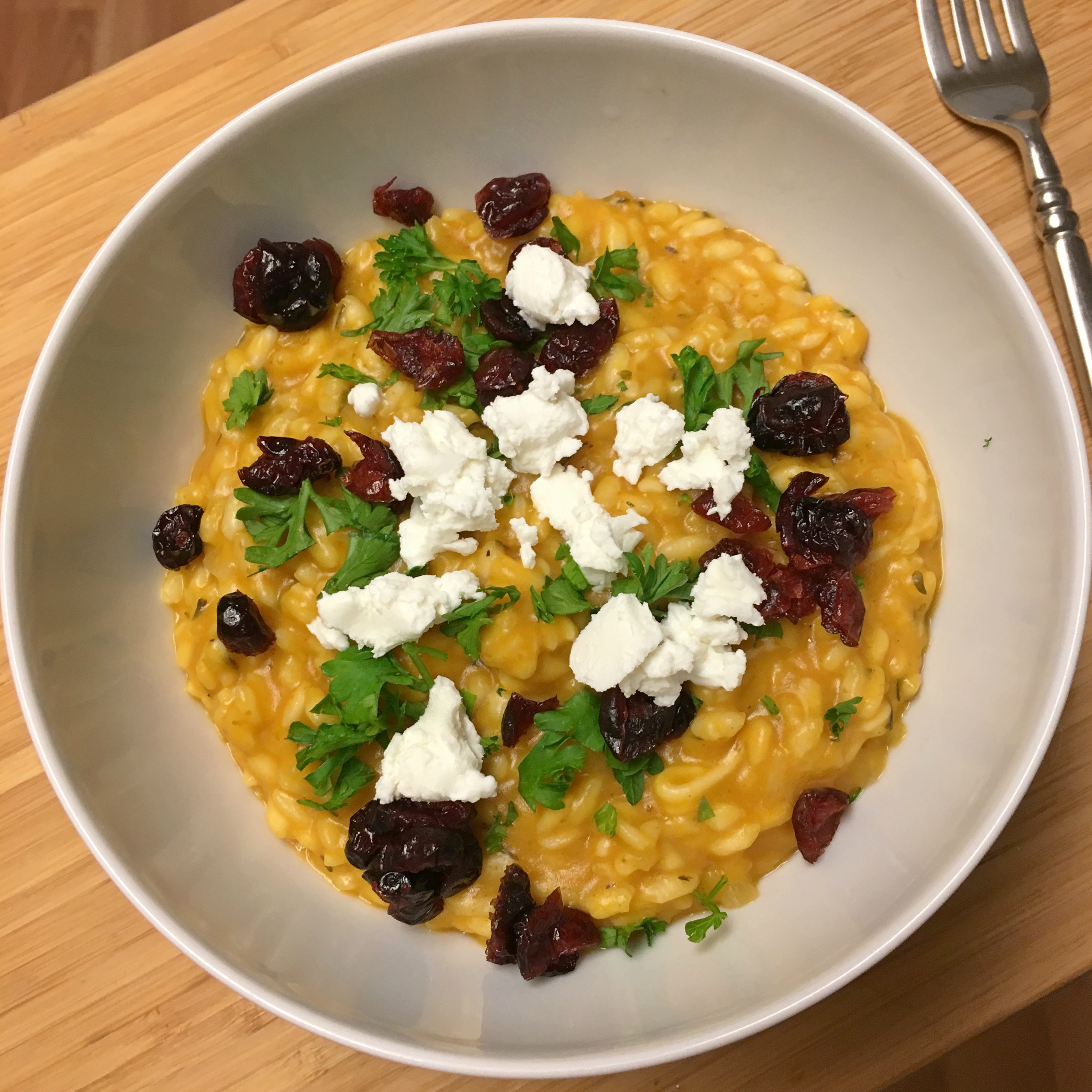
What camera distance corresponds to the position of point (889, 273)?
289 cm

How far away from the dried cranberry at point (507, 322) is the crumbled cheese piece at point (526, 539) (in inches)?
23.3

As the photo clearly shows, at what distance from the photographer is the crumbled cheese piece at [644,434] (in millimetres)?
2604

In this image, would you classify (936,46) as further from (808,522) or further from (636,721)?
(636,721)

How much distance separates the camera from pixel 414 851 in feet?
8.34

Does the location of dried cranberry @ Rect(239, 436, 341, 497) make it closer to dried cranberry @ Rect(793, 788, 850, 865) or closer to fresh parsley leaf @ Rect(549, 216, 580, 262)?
fresh parsley leaf @ Rect(549, 216, 580, 262)

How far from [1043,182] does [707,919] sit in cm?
258

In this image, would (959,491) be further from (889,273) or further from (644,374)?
(644,374)

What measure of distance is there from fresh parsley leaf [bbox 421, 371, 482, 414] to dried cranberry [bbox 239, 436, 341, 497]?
1.06 feet

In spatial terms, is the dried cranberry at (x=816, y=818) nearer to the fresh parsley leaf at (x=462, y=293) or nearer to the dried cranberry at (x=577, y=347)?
the dried cranberry at (x=577, y=347)

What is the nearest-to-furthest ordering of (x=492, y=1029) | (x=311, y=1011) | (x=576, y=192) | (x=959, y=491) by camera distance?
1. (x=311, y=1011)
2. (x=492, y=1029)
3. (x=959, y=491)
4. (x=576, y=192)

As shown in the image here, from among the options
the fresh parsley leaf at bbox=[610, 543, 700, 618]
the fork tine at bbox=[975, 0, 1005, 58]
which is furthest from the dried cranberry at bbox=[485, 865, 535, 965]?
the fork tine at bbox=[975, 0, 1005, 58]

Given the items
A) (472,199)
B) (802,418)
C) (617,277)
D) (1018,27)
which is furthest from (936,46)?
(472,199)

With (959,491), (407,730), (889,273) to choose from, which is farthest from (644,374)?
(407,730)

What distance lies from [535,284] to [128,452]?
4.70 feet
